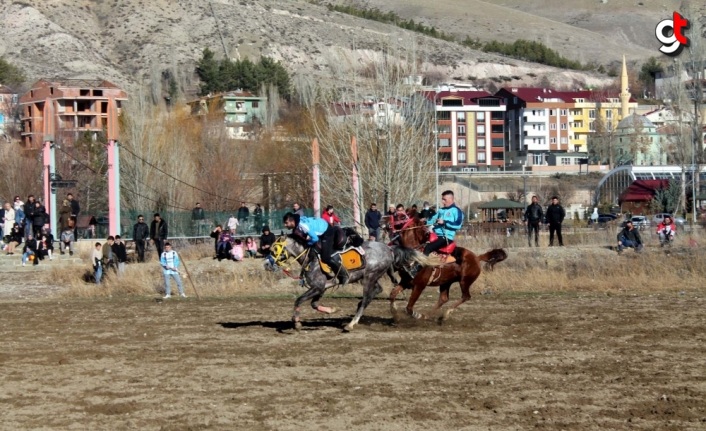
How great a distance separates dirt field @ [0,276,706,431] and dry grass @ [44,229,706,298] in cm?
504

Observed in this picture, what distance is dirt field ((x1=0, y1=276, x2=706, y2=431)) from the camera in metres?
11.3

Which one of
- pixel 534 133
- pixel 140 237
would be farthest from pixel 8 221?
pixel 534 133

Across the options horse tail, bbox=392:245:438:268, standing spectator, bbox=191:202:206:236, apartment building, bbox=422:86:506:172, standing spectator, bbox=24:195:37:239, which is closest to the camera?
horse tail, bbox=392:245:438:268

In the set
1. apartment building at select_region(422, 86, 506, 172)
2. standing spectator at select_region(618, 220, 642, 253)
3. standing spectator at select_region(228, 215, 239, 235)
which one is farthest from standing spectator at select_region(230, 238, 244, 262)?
apartment building at select_region(422, 86, 506, 172)

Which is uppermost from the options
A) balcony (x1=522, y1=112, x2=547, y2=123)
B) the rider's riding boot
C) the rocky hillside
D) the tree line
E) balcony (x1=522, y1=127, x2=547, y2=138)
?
the rocky hillside

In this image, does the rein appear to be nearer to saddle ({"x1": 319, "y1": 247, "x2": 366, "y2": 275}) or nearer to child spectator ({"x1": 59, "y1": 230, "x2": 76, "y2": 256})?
saddle ({"x1": 319, "y1": 247, "x2": 366, "y2": 275})

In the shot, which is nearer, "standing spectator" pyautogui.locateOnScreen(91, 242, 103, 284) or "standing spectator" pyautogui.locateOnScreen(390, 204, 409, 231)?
"standing spectator" pyautogui.locateOnScreen(390, 204, 409, 231)

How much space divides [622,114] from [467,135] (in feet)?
87.0

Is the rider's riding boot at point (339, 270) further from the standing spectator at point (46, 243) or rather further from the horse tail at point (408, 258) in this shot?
the standing spectator at point (46, 243)

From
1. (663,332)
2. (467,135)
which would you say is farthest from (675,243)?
(467,135)

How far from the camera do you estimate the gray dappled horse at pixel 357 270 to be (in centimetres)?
1753

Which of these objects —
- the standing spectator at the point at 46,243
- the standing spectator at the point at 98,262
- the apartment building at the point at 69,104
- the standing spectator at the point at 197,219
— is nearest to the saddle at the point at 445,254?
the standing spectator at the point at 98,262

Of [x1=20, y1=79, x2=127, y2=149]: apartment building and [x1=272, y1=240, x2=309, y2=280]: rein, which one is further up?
[x1=20, y1=79, x2=127, y2=149]: apartment building

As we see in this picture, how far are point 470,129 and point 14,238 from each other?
364 ft
